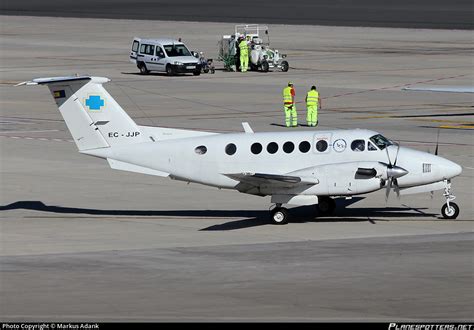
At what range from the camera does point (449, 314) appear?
70.6 ft

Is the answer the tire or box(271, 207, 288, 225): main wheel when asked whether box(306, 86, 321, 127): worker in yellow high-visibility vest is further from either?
the tire

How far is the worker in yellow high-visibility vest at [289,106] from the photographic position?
179 feet

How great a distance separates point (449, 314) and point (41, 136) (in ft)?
110

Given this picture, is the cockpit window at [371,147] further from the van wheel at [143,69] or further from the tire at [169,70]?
the van wheel at [143,69]

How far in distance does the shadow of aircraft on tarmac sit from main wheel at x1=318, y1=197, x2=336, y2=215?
0.15m

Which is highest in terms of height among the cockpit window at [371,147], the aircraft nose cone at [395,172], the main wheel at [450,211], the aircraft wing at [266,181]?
the cockpit window at [371,147]

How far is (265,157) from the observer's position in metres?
33.3

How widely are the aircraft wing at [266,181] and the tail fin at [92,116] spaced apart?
347 cm

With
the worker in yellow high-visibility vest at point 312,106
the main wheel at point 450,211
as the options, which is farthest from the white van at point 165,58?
the main wheel at point 450,211

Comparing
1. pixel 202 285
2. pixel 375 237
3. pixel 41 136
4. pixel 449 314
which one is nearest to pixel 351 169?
pixel 375 237

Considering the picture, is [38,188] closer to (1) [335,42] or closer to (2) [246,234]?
(2) [246,234]

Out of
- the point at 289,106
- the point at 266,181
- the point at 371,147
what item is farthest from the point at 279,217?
the point at 289,106

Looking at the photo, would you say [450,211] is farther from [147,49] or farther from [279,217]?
[147,49]

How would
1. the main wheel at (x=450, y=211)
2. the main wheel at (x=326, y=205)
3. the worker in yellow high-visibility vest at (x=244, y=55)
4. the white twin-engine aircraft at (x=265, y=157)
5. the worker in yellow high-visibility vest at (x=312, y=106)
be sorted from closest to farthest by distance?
the white twin-engine aircraft at (x=265, y=157), the main wheel at (x=450, y=211), the main wheel at (x=326, y=205), the worker in yellow high-visibility vest at (x=312, y=106), the worker in yellow high-visibility vest at (x=244, y=55)
